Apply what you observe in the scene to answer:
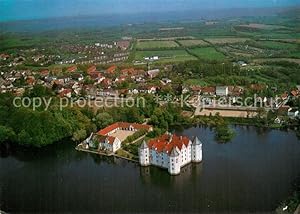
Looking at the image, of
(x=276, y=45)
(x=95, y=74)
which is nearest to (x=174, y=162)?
(x=95, y=74)

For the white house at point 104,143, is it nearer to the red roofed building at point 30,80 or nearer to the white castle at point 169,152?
the white castle at point 169,152

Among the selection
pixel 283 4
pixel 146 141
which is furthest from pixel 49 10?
pixel 146 141

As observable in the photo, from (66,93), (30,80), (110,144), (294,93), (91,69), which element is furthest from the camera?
(91,69)

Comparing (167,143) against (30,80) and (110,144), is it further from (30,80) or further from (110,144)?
(30,80)

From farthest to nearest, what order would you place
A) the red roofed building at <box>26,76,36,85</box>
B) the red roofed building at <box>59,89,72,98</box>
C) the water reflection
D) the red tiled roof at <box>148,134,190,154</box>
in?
1. the red roofed building at <box>26,76,36,85</box>
2. the red roofed building at <box>59,89,72,98</box>
3. the red tiled roof at <box>148,134,190,154</box>
4. the water reflection

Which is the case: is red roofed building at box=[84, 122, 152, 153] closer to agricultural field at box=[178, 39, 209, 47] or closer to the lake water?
the lake water

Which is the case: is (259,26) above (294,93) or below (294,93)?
above

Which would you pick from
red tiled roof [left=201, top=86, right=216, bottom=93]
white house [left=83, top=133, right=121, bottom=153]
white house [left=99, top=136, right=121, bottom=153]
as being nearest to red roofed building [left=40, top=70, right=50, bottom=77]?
red tiled roof [left=201, top=86, right=216, bottom=93]
